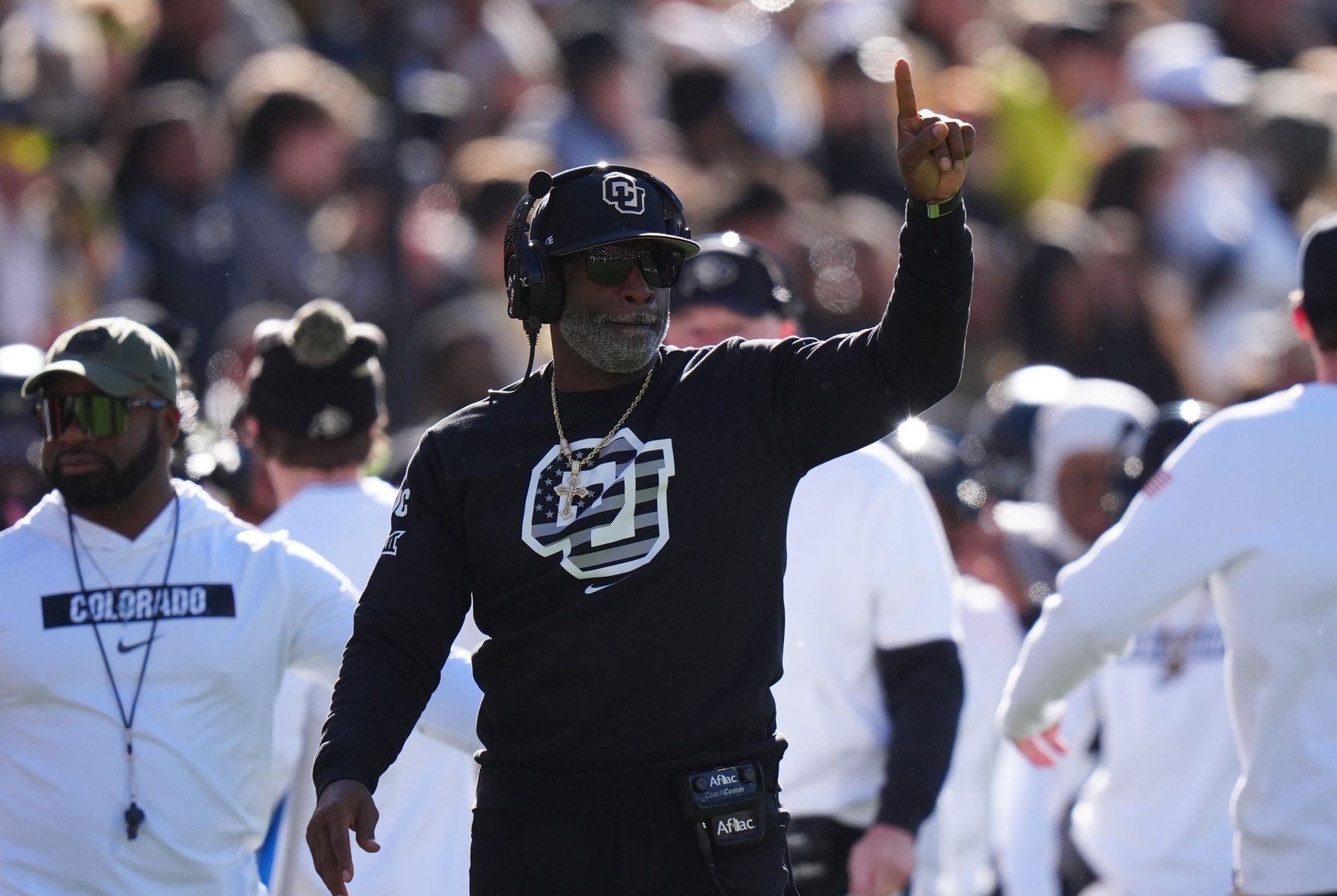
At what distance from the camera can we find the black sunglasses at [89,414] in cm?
518

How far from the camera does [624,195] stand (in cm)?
427

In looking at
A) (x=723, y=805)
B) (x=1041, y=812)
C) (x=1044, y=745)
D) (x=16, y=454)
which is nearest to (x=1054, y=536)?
(x=1041, y=812)

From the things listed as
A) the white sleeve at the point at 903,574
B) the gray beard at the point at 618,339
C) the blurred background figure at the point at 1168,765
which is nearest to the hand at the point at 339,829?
the gray beard at the point at 618,339

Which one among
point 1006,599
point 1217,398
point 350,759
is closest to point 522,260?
point 350,759

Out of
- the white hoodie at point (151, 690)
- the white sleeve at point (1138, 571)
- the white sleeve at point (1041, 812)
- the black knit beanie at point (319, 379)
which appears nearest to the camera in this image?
the white hoodie at point (151, 690)

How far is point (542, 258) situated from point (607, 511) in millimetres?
515

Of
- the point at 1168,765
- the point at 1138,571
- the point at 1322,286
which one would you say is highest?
the point at 1322,286

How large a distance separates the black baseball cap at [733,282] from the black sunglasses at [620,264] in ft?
6.20

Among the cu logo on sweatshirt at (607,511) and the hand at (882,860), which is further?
the hand at (882,860)

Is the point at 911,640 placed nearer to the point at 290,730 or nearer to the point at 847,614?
the point at 847,614

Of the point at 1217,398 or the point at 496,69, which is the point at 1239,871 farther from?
the point at 496,69

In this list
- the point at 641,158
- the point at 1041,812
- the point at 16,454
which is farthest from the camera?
the point at 641,158

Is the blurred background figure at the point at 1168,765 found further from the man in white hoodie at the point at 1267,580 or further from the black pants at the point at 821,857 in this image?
the man in white hoodie at the point at 1267,580

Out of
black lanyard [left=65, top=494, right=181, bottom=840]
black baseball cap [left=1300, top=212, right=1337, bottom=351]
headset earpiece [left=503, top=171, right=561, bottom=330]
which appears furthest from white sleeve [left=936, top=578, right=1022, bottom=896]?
headset earpiece [left=503, top=171, right=561, bottom=330]
